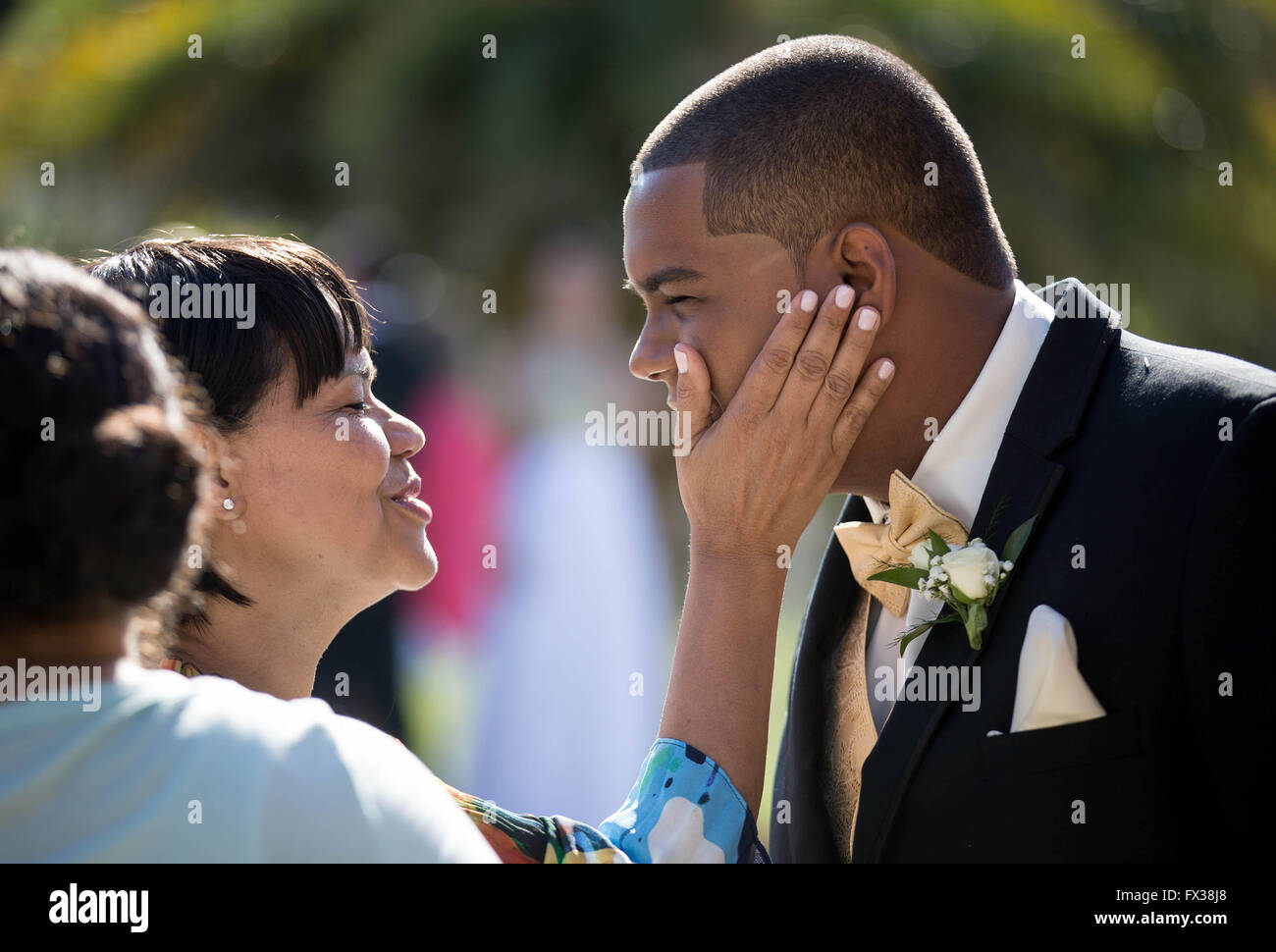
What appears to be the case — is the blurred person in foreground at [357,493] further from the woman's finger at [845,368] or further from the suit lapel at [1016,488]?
the suit lapel at [1016,488]

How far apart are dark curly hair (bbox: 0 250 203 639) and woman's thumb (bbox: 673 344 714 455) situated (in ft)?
4.84

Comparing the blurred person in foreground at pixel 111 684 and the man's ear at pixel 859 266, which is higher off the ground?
the man's ear at pixel 859 266

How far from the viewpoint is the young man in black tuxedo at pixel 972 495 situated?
7.12 feet

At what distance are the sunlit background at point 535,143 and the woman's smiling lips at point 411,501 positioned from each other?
12.2 feet

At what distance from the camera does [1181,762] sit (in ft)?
7.13

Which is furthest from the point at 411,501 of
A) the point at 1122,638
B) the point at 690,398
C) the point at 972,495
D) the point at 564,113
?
the point at 564,113

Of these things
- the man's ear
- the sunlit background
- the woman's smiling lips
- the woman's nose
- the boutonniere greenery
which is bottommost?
the boutonniere greenery

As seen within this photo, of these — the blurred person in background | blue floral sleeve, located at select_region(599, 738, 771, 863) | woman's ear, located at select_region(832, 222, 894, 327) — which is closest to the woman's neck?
→ blue floral sleeve, located at select_region(599, 738, 771, 863)

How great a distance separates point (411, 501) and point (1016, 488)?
147cm

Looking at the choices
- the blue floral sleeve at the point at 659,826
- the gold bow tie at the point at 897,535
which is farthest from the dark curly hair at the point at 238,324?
the gold bow tie at the point at 897,535

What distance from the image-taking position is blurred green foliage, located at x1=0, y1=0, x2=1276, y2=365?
781 centimetres

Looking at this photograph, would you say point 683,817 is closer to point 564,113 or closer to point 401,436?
point 401,436

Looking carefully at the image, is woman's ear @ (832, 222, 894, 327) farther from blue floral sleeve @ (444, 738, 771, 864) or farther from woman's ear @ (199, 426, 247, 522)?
woman's ear @ (199, 426, 247, 522)

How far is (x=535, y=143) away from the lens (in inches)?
311
